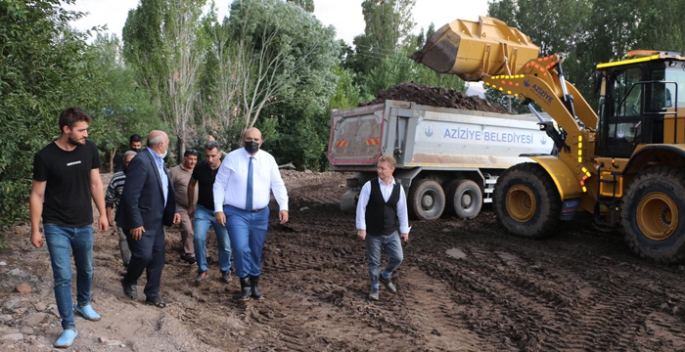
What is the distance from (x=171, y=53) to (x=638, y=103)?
1827 centimetres

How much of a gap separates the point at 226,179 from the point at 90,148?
151cm

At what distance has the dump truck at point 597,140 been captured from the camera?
7.35 metres

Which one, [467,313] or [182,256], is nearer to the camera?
[467,313]

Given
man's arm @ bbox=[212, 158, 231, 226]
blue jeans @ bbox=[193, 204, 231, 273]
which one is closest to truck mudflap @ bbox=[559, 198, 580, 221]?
blue jeans @ bbox=[193, 204, 231, 273]

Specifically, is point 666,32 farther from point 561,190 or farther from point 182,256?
point 182,256

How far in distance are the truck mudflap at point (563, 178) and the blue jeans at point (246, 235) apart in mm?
4778

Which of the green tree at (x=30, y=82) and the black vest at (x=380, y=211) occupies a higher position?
the green tree at (x=30, y=82)

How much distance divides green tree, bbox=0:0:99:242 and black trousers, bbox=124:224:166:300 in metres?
1.88

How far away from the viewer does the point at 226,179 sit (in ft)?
18.8

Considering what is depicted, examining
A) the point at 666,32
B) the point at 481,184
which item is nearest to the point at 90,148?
the point at 481,184

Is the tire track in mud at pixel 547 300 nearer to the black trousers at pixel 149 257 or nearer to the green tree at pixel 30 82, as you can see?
the black trousers at pixel 149 257

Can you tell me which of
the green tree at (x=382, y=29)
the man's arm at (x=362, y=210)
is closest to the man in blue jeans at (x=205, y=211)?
the man's arm at (x=362, y=210)

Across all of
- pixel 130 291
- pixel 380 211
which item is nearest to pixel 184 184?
pixel 130 291

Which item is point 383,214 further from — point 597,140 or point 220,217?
point 597,140
